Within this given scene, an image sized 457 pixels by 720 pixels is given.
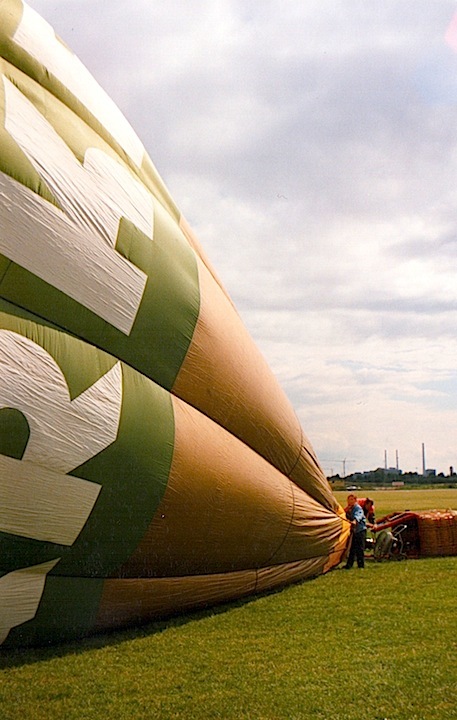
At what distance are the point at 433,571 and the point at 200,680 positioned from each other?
239 inches

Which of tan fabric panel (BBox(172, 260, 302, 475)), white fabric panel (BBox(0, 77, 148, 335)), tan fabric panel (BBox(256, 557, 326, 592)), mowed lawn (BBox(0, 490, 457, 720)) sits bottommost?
mowed lawn (BBox(0, 490, 457, 720))

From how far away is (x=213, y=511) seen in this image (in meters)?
7.16

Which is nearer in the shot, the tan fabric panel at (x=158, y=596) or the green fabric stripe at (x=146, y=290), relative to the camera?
the green fabric stripe at (x=146, y=290)

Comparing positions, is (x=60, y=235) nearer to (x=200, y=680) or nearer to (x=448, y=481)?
(x=200, y=680)

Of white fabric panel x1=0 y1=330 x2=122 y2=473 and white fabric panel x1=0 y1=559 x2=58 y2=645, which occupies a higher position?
white fabric panel x1=0 y1=330 x2=122 y2=473

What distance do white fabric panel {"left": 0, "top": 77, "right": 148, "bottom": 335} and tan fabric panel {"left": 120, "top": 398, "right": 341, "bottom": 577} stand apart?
1.18m

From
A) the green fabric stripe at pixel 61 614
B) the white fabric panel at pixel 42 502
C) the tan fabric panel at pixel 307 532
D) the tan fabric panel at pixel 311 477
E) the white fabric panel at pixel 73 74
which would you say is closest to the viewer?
the white fabric panel at pixel 42 502

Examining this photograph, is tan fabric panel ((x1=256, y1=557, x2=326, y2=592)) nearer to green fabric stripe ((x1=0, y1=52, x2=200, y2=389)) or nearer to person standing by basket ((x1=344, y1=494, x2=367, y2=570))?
person standing by basket ((x1=344, y1=494, x2=367, y2=570))

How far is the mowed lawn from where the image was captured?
15.6 feet

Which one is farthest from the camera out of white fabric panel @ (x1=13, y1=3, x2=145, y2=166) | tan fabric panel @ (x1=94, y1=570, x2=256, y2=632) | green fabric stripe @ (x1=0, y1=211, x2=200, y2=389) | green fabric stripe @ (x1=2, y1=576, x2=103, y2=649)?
tan fabric panel @ (x1=94, y1=570, x2=256, y2=632)

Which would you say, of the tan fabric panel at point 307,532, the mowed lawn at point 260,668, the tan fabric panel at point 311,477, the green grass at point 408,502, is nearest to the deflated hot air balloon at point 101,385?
the mowed lawn at point 260,668

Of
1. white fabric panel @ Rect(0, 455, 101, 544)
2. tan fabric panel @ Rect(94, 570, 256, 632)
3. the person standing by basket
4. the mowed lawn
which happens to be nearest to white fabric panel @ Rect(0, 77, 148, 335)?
white fabric panel @ Rect(0, 455, 101, 544)

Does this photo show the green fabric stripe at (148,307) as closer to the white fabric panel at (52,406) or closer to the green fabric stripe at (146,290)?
the green fabric stripe at (146,290)

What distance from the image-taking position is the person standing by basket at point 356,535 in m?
10.9
